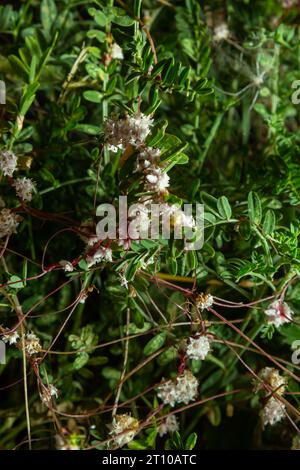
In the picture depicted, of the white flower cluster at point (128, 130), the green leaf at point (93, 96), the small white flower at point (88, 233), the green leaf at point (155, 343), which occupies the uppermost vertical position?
the green leaf at point (93, 96)

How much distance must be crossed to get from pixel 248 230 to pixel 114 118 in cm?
21

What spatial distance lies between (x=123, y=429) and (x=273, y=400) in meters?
0.21

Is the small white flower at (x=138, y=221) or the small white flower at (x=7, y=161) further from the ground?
the small white flower at (x=7, y=161)

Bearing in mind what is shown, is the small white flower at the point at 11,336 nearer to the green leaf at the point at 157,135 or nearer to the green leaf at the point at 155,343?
the green leaf at the point at 155,343

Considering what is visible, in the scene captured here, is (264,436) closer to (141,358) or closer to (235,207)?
(141,358)

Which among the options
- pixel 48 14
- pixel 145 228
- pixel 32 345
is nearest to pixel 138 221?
pixel 145 228

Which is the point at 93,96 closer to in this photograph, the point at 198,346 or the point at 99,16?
the point at 99,16

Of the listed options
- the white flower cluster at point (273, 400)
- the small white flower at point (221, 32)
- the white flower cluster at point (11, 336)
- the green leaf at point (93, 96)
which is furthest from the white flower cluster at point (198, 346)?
the small white flower at point (221, 32)

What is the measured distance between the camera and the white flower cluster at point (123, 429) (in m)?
0.75

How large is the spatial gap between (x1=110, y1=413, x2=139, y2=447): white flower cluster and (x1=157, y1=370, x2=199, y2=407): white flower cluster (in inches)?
2.5

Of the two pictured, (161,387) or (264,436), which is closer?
(161,387)

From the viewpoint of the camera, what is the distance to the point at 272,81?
96cm

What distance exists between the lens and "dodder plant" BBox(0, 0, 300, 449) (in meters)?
0.69

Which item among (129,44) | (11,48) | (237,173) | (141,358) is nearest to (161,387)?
(141,358)
